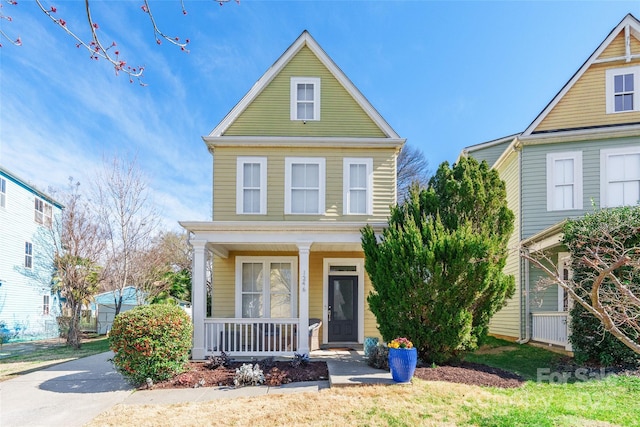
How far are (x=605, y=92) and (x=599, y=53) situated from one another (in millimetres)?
1216

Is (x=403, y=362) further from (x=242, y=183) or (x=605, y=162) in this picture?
(x=605, y=162)

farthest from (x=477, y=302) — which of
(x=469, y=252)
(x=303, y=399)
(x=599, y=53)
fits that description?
(x=599, y=53)

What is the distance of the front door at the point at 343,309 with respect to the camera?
11.5 meters

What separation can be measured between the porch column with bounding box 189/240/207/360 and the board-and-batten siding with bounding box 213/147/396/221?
210 cm

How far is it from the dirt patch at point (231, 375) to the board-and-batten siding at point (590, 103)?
10.1 meters

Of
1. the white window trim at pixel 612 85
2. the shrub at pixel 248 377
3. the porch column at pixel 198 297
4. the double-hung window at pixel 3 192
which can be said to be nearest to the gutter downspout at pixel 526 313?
the white window trim at pixel 612 85

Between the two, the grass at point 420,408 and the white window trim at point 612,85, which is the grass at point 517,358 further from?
the white window trim at point 612,85

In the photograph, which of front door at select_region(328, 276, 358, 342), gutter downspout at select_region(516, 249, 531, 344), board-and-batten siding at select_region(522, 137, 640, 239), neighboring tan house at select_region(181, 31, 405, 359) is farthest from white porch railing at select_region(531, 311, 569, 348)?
front door at select_region(328, 276, 358, 342)

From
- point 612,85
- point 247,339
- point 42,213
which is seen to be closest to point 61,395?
point 247,339

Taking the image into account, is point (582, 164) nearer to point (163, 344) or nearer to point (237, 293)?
point (237, 293)

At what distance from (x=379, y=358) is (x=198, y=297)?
441cm

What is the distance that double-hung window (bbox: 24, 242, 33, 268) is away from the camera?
17.7 m

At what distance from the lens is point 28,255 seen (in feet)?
58.7

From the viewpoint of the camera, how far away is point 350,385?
6.86 m
